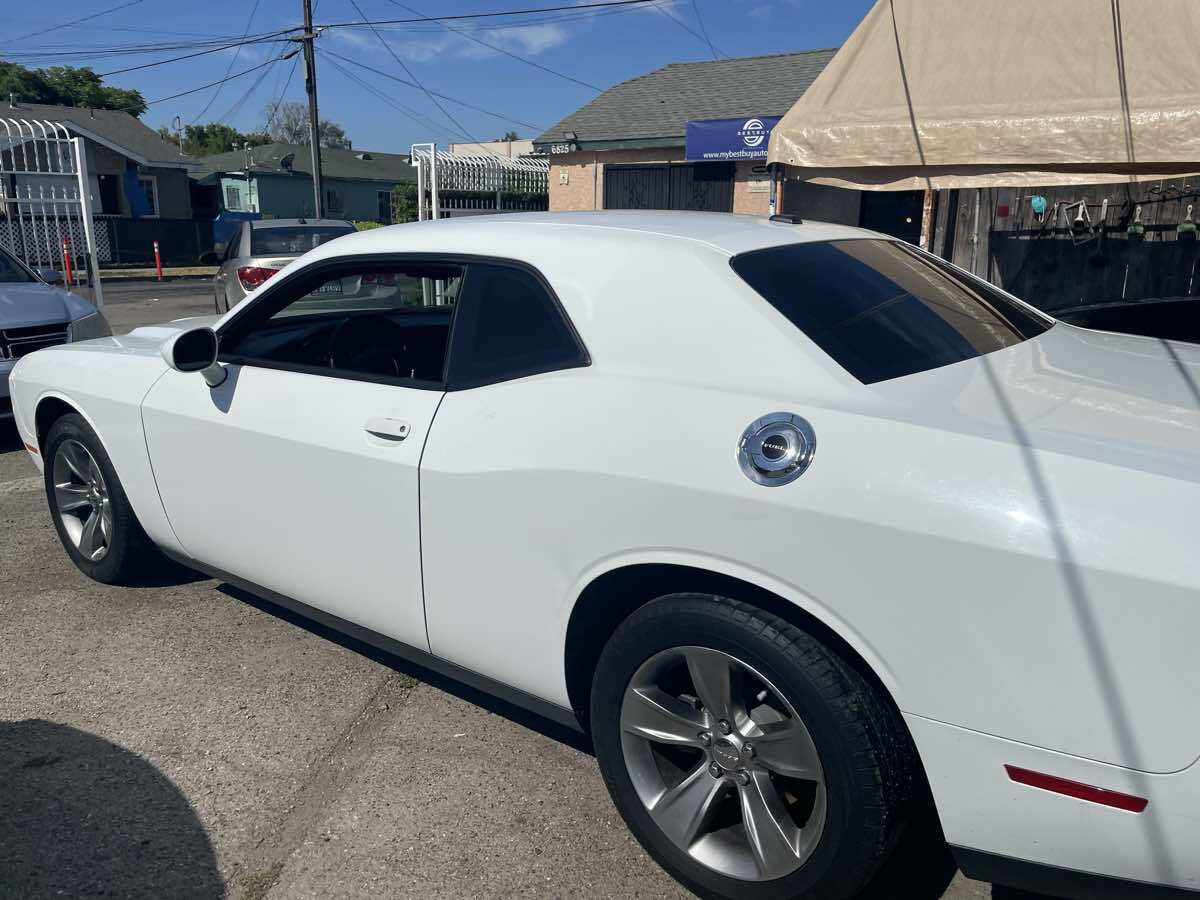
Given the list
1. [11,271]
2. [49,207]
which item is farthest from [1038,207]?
[49,207]

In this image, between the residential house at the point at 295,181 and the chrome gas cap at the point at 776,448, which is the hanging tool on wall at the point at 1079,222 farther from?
the residential house at the point at 295,181

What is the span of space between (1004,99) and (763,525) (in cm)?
588

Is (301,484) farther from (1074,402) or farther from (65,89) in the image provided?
(65,89)

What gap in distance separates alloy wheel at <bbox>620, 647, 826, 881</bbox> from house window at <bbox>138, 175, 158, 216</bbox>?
128 feet

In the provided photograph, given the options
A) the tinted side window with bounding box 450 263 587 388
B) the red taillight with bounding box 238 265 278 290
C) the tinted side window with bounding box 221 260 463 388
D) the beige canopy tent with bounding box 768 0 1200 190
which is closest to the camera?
the tinted side window with bounding box 450 263 587 388

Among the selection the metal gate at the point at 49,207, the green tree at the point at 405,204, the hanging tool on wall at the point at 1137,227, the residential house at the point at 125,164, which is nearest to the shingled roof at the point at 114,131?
the residential house at the point at 125,164

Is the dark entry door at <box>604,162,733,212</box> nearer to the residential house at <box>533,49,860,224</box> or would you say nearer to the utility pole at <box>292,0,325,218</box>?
the residential house at <box>533,49,860,224</box>

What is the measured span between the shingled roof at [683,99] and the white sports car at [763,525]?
603 inches

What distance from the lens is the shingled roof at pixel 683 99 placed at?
18.1 meters

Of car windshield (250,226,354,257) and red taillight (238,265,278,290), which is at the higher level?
car windshield (250,226,354,257)

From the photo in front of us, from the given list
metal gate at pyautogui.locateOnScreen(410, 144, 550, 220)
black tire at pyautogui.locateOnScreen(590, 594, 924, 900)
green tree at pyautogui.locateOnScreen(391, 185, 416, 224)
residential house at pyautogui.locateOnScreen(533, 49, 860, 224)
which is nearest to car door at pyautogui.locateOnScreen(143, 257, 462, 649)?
black tire at pyautogui.locateOnScreen(590, 594, 924, 900)

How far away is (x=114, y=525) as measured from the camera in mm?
4066

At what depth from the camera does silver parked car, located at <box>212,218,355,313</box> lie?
405 inches

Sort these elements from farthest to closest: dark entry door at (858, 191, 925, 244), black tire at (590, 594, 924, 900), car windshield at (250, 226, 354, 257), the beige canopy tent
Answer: dark entry door at (858, 191, 925, 244) < car windshield at (250, 226, 354, 257) < the beige canopy tent < black tire at (590, 594, 924, 900)
